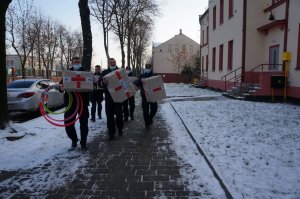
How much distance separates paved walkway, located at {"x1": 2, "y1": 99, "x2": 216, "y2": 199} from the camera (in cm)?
423

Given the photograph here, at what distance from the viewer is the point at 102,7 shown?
30156 mm

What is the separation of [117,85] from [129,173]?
9.06 feet

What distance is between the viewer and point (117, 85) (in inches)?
287

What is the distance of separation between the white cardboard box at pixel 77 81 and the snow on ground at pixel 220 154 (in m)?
1.34

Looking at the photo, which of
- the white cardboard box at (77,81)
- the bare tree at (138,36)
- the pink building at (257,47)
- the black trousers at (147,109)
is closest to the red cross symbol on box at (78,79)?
the white cardboard box at (77,81)

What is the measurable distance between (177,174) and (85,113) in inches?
102

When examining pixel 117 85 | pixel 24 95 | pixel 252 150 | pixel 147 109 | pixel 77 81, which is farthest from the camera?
pixel 24 95

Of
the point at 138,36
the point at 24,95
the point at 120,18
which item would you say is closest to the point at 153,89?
the point at 24,95

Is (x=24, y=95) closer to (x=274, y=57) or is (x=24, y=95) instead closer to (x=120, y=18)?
(x=274, y=57)

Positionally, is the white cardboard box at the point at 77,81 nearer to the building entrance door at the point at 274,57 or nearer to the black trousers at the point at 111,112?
the black trousers at the point at 111,112

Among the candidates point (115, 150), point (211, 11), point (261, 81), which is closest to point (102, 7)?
point (211, 11)

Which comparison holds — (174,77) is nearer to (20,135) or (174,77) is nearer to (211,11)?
(211,11)

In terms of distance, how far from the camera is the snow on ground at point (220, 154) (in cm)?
447

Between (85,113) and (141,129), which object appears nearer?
(85,113)
